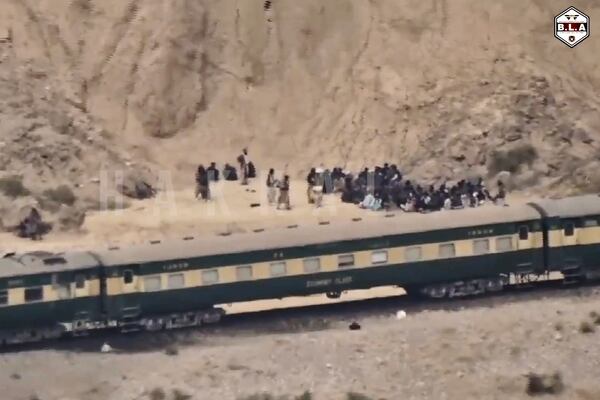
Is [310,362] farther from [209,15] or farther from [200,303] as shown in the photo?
[209,15]

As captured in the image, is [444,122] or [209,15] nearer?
[444,122]

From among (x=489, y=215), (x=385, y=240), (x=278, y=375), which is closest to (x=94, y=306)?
(x=278, y=375)

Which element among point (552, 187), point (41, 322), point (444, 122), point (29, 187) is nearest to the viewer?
point (41, 322)

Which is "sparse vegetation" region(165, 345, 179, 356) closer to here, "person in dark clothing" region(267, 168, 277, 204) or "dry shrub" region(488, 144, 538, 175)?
"person in dark clothing" region(267, 168, 277, 204)

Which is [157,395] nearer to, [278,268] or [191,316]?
[191,316]

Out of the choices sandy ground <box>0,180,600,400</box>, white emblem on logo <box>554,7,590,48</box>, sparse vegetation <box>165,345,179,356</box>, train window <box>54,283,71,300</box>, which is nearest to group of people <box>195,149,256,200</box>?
sandy ground <box>0,180,600,400</box>

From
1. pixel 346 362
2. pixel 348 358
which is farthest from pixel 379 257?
pixel 346 362
